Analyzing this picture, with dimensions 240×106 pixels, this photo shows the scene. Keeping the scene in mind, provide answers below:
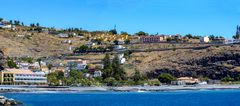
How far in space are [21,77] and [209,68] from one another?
43.0 m

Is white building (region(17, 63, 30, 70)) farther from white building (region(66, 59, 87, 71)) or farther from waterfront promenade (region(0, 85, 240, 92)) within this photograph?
waterfront promenade (region(0, 85, 240, 92))

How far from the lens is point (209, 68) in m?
139

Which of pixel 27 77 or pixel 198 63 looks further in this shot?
pixel 198 63

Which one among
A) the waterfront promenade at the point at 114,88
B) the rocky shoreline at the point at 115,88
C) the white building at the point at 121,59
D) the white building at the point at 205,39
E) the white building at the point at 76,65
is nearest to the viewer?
the rocky shoreline at the point at 115,88

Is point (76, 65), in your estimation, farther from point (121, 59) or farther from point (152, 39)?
point (152, 39)

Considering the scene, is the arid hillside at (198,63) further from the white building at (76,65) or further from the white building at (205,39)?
the white building at (205,39)

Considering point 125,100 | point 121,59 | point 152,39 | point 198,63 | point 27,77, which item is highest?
point 152,39

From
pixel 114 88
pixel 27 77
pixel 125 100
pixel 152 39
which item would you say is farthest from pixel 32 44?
pixel 125 100

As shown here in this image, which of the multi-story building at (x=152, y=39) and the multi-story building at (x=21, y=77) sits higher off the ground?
the multi-story building at (x=152, y=39)

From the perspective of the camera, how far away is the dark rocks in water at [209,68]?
137625 mm

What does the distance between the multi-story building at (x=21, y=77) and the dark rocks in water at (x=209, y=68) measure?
27248 millimetres

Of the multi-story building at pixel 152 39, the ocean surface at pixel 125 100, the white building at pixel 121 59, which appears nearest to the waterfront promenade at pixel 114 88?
the ocean surface at pixel 125 100

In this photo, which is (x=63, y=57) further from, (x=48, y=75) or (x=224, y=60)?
(x=224, y=60)

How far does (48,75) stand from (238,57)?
42937 mm
